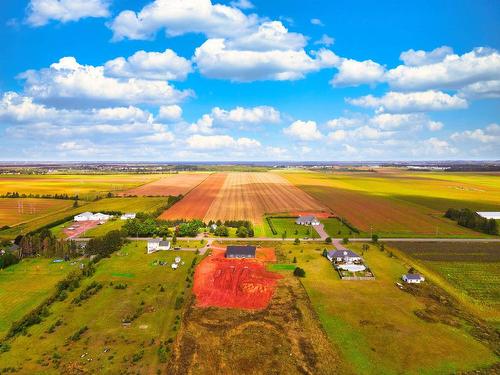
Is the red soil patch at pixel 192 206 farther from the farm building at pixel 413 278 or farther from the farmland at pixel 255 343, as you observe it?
the farm building at pixel 413 278

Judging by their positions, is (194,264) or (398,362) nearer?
(398,362)

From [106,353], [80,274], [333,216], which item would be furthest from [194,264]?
[333,216]

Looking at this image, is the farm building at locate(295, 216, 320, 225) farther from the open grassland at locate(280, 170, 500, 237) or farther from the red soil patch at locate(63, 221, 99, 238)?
the red soil patch at locate(63, 221, 99, 238)

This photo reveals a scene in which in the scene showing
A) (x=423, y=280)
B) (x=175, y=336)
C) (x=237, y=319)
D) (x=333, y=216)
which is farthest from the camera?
(x=333, y=216)

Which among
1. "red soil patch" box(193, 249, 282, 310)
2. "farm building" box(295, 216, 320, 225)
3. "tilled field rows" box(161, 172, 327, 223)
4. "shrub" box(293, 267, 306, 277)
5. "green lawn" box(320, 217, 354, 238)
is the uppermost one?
"tilled field rows" box(161, 172, 327, 223)

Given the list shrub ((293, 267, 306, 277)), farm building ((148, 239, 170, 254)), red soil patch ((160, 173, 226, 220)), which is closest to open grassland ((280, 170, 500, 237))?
shrub ((293, 267, 306, 277))

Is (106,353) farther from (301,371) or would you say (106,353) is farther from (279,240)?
(279,240)
